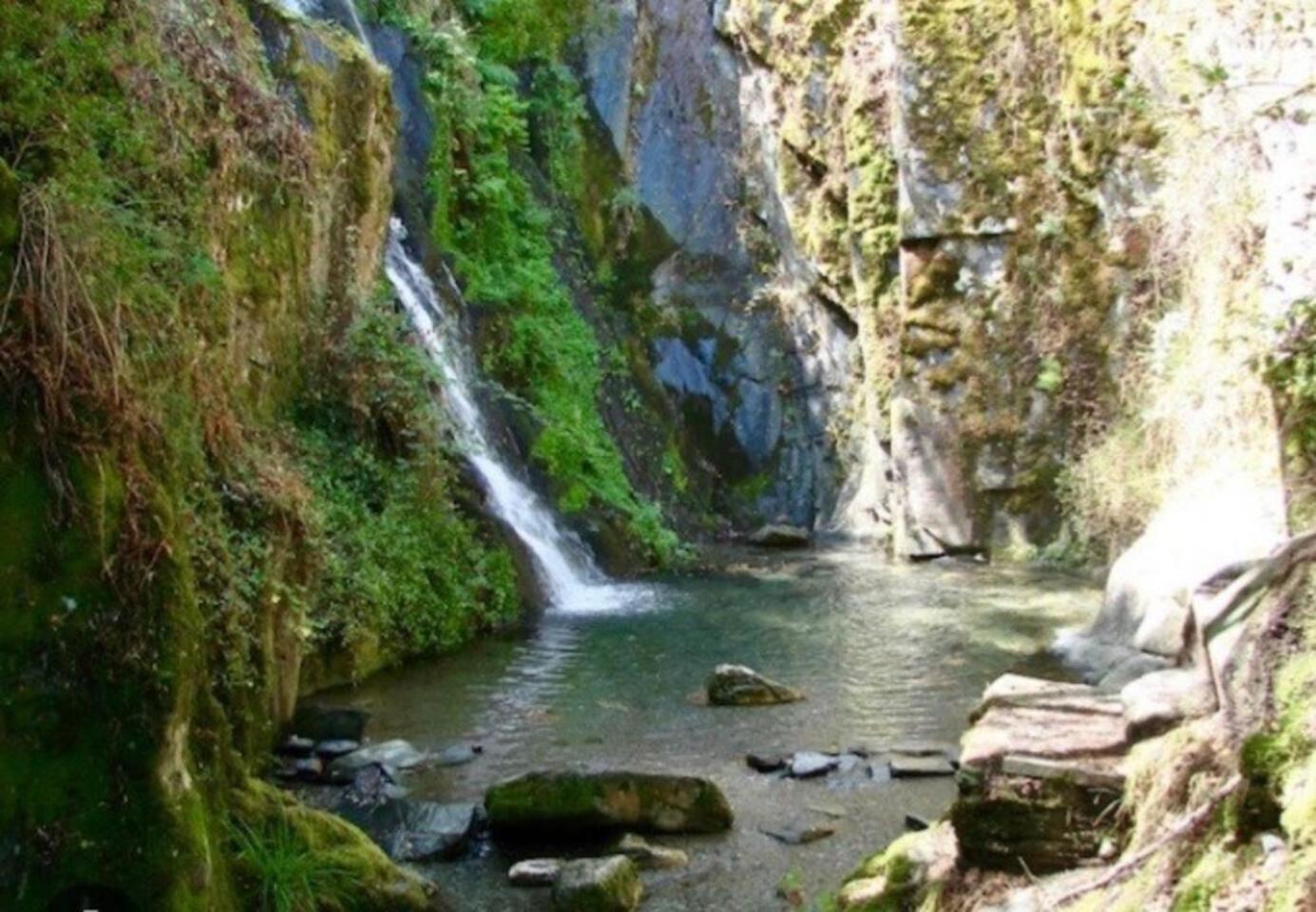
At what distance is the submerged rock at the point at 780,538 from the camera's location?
2103 centimetres

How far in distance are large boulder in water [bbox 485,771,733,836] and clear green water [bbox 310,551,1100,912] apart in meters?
0.14

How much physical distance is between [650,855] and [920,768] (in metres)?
2.00

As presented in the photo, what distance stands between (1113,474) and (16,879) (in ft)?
41.9

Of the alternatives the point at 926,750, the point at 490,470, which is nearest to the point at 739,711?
the point at 926,750

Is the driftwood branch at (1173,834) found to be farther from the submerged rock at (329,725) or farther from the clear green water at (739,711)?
the submerged rock at (329,725)

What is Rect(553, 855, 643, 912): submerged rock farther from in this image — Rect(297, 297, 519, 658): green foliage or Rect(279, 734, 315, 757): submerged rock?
Rect(297, 297, 519, 658): green foliage

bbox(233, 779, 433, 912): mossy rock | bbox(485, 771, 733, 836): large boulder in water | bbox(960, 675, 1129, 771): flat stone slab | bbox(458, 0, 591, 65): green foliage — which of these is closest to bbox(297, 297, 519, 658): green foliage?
bbox(485, 771, 733, 836): large boulder in water

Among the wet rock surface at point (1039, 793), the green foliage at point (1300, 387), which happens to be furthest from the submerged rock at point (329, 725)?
the green foliage at point (1300, 387)

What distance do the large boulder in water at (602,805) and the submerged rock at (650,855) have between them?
0.21 meters

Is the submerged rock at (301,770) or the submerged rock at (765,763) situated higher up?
the submerged rock at (301,770)

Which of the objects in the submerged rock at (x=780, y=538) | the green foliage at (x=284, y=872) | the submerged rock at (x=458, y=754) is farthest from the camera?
the submerged rock at (x=780, y=538)

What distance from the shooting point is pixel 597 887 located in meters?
5.17

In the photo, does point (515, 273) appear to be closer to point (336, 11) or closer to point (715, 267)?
point (336, 11)

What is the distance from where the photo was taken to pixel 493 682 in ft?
31.7
